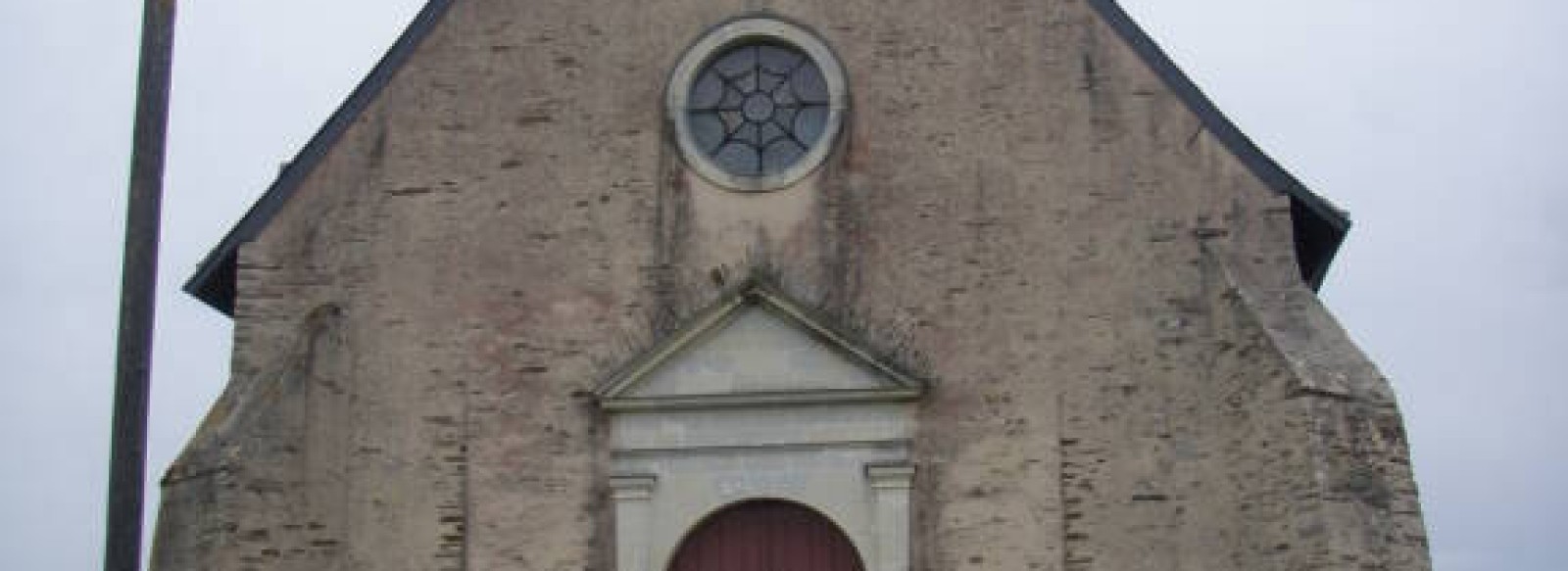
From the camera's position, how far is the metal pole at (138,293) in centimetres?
830

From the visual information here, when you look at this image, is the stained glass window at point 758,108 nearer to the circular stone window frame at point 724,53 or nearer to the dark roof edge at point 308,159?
the circular stone window frame at point 724,53

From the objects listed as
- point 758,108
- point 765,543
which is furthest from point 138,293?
point 758,108

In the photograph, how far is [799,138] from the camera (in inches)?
525

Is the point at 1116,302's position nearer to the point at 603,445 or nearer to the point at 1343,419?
the point at 1343,419

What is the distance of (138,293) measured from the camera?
8.48 metres

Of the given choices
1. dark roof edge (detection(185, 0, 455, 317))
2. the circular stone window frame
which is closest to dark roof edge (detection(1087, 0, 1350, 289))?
the circular stone window frame

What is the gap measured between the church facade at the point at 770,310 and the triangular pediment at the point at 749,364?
0.07 ft

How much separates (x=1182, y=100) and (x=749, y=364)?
3.43 m

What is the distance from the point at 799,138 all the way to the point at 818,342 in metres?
1.58

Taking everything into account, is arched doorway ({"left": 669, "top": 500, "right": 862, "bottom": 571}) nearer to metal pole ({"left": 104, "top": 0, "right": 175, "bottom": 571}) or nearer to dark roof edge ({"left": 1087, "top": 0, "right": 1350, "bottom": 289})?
dark roof edge ({"left": 1087, "top": 0, "right": 1350, "bottom": 289})

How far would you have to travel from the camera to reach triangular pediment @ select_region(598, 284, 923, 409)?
1258 cm

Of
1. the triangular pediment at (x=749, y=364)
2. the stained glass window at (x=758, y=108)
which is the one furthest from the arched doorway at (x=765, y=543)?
the stained glass window at (x=758, y=108)

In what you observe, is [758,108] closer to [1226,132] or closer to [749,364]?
[749,364]

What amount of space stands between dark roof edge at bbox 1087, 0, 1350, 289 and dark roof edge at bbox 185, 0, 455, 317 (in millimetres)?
4808
